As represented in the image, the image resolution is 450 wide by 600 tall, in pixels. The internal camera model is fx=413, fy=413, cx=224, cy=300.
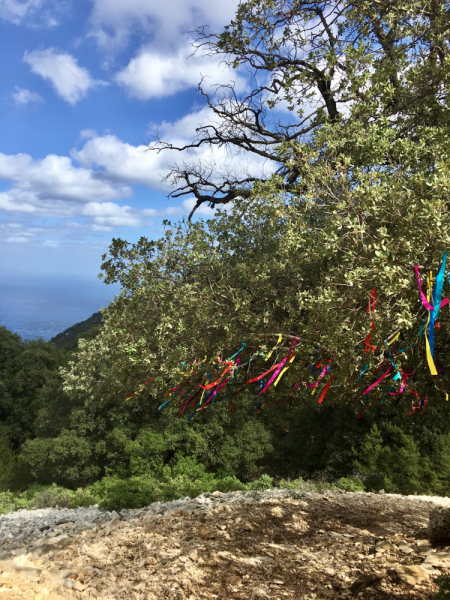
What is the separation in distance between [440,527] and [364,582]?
170 centimetres

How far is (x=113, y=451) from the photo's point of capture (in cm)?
2258

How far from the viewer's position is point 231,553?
5.74 meters

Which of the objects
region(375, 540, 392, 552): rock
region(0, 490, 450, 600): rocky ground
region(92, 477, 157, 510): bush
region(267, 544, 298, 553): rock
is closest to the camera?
region(0, 490, 450, 600): rocky ground

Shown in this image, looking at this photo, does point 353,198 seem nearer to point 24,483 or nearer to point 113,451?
point 113,451

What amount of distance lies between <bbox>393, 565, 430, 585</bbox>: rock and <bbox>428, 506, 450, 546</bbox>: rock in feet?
3.13

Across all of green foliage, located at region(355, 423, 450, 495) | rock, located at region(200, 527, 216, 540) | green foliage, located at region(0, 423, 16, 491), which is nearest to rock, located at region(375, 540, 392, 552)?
rock, located at region(200, 527, 216, 540)

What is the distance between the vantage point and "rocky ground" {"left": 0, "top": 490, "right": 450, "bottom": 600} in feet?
15.1

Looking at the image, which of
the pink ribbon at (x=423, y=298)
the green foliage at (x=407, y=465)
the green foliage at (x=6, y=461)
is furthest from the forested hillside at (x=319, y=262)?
the green foliage at (x=6, y=461)

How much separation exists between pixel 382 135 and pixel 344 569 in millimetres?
Answer: 5688

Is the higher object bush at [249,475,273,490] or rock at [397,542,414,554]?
rock at [397,542,414,554]

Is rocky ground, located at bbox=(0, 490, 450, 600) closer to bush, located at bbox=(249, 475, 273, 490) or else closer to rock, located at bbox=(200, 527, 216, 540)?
rock, located at bbox=(200, 527, 216, 540)

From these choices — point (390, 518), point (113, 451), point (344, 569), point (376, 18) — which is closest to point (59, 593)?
point (344, 569)

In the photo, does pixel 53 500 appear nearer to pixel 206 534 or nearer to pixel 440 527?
pixel 206 534

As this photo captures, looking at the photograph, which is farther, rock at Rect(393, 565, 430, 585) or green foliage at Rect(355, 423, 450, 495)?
green foliage at Rect(355, 423, 450, 495)
